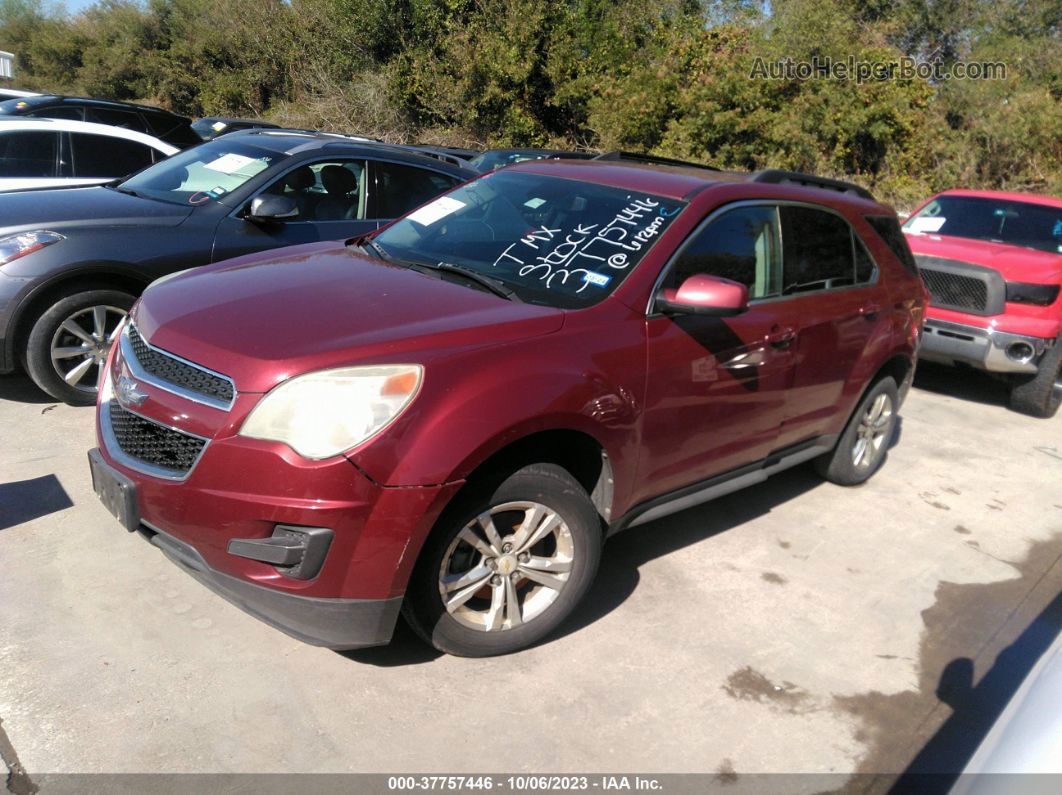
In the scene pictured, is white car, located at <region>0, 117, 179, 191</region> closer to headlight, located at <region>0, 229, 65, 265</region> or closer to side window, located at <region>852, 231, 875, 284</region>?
headlight, located at <region>0, 229, 65, 265</region>

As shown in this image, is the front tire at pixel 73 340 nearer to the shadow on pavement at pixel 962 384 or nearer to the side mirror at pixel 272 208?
the side mirror at pixel 272 208

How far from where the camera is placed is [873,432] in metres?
5.61

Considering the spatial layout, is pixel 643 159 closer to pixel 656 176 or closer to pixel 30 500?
pixel 656 176

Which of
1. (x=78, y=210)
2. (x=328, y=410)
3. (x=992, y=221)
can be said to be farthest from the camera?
(x=992, y=221)

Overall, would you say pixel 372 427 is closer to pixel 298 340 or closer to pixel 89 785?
pixel 298 340

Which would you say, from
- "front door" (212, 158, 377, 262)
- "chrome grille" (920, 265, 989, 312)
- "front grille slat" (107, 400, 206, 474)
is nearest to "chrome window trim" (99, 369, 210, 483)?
"front grille slat" (107, 400, 206, 474)

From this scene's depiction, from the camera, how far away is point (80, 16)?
1594 inches

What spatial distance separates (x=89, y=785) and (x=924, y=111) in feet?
65.5

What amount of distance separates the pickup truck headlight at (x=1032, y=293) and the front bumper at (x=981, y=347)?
0.34 metres

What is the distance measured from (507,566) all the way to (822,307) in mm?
2263

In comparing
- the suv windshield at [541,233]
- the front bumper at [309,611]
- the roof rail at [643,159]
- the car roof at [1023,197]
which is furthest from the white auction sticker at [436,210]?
the car roof at [1023,197]

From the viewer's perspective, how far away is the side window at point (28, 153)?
297 inches

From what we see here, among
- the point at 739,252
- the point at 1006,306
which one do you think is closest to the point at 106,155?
the point at 739,252

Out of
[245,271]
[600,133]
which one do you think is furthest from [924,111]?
[245,271]
